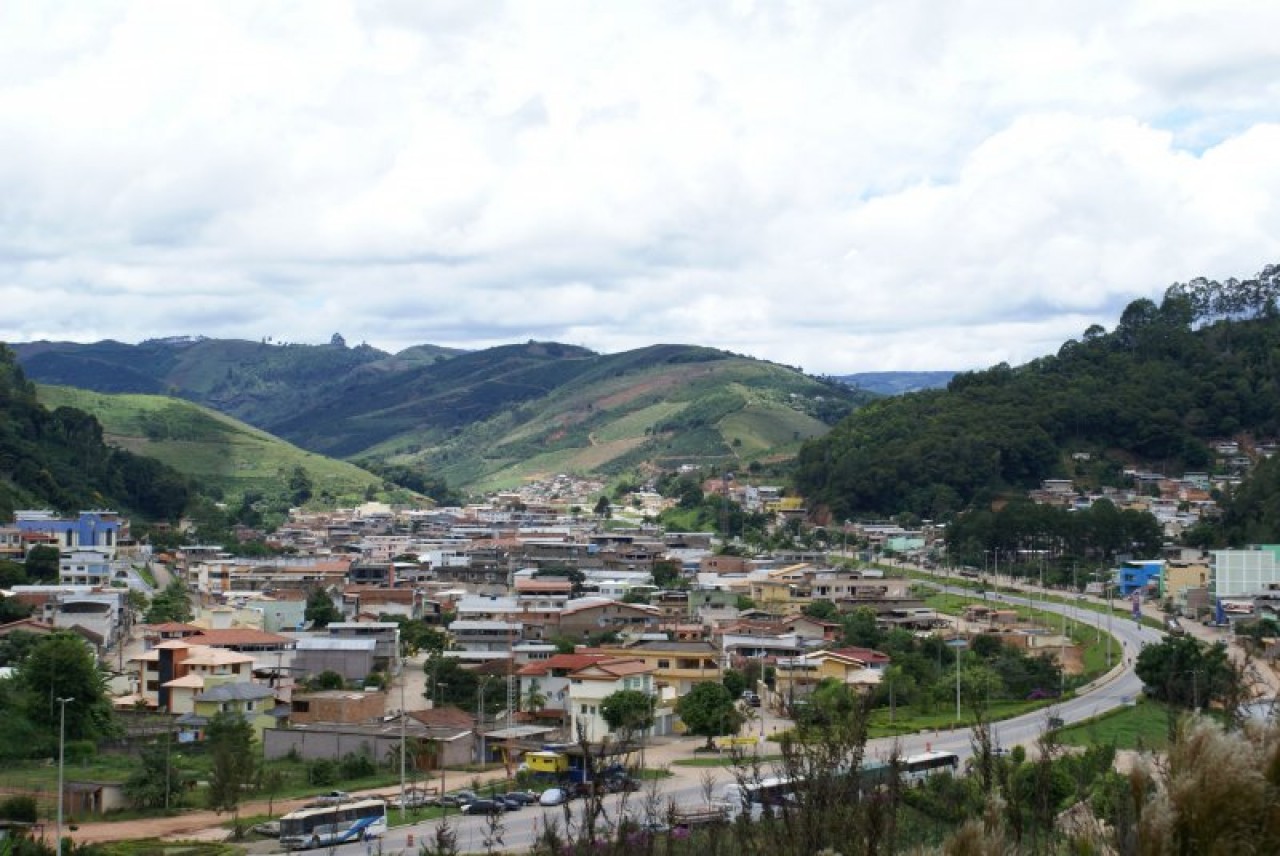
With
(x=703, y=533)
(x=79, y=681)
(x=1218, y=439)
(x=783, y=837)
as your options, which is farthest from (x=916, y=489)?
(x=783, y=837)

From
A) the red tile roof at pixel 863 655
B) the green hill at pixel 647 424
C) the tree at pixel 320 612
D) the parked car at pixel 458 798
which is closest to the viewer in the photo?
the parked car at pixel 458 798

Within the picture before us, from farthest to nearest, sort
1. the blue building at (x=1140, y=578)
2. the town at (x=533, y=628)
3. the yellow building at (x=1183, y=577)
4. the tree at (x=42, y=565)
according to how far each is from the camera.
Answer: the blue building at (x=1140, y=578) → the yellow building at (x=1183, y=577) → the tree at (x=42, y=565) → the town at (x=533, y=628)

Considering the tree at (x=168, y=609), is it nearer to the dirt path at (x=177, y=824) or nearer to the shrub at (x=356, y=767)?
the shrub at (x=356, y=767)

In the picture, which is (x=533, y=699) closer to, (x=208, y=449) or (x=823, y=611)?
(x=823, y=611)

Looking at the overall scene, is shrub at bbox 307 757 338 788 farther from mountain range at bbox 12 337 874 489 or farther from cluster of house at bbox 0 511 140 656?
mountain range at bbox 12 337 874 489

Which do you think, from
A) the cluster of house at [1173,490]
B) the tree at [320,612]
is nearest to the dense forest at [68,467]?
the tree at [320,612]

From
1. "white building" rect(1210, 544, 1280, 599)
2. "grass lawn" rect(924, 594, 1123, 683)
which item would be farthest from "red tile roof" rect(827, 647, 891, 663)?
"white building" rect(1210, 544, 1280, 599)

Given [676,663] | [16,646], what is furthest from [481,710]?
[16,646]
